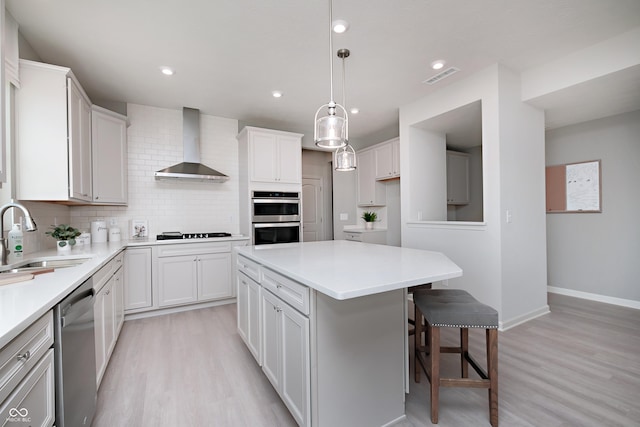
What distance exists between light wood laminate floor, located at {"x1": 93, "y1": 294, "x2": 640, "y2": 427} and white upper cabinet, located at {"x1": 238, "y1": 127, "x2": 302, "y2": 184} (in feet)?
6.98

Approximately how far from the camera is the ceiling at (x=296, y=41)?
81.7 inches

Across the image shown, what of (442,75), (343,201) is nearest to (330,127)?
(442,75)

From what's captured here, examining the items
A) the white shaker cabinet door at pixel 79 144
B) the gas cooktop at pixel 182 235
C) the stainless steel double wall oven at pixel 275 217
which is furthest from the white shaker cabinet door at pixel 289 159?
the white shaker cabinet door at pixel 79 144

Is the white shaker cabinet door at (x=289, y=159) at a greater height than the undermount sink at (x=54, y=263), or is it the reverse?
the white shaker cabinet door at (x=289, y=159)

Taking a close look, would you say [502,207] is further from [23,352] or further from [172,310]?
[172,310]

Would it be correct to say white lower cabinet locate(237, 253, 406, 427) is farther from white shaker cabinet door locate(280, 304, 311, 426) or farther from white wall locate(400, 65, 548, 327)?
white wall locate(400, 65, 548, 327)

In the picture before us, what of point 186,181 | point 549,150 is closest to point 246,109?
point 186,181

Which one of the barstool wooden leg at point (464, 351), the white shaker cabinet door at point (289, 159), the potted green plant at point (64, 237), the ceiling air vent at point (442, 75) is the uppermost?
the ceiling air vent at point (442, 75)

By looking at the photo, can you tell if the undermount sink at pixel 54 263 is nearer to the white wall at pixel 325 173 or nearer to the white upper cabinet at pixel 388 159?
the white upper cabinet at pixel 388 159

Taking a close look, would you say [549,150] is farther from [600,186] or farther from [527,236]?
[527,236]

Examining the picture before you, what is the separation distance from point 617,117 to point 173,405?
5.51 metres

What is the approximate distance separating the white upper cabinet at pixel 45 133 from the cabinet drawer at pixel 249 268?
1.53 m

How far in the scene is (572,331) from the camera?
2783mm

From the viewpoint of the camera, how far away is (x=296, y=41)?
8.12ft
